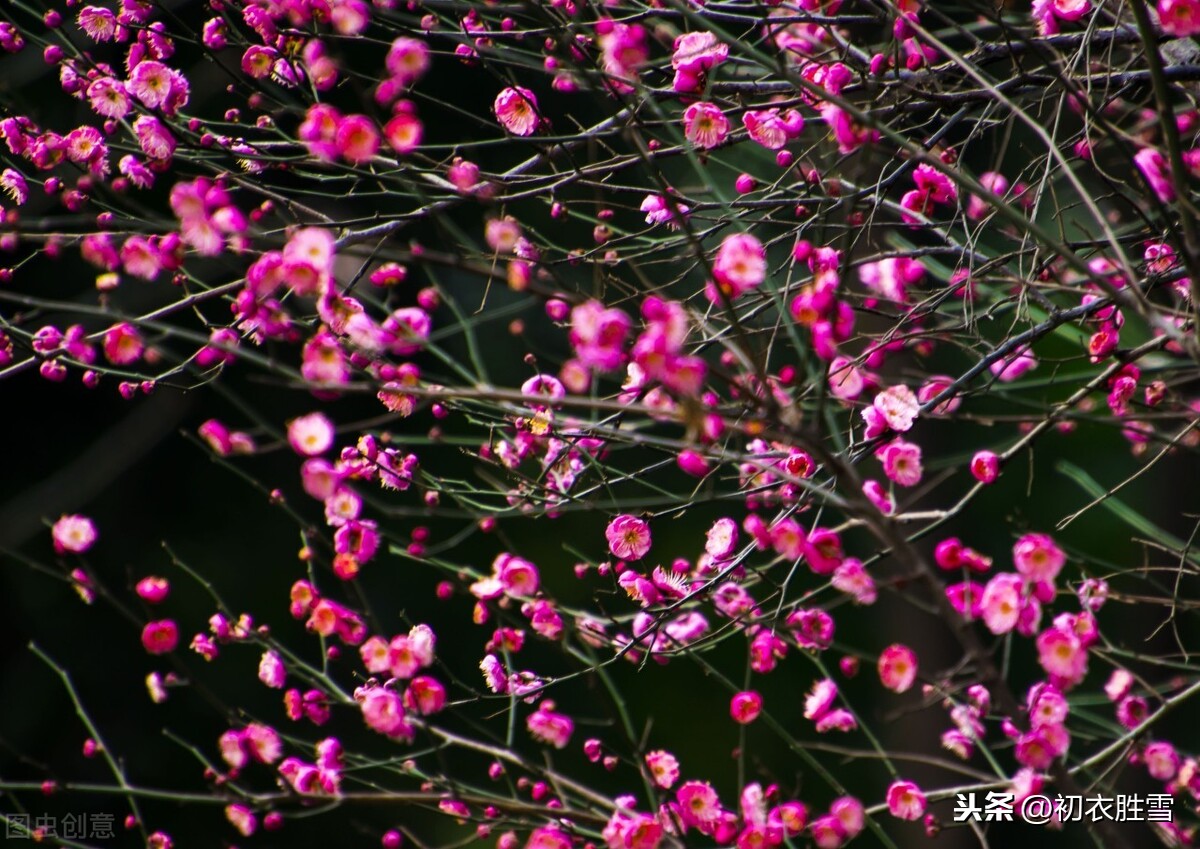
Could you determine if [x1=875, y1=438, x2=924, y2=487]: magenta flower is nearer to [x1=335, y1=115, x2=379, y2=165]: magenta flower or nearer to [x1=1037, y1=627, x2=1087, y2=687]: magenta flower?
[x1=1037, y1=627, x2=1087, y2=687]: magenta flower

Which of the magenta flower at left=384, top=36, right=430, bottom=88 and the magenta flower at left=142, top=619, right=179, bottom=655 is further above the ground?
the magenta flower at left=384, top=36, right=430, bottom=88

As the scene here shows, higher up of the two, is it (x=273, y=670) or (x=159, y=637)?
(x=159, y=637)

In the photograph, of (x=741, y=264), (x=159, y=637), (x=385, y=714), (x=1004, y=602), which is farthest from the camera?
(x=159, y=637)

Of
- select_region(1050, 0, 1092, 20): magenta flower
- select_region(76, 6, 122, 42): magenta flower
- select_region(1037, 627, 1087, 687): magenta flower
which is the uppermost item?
select_region(1050, 0, 1092, 20): magenta flower

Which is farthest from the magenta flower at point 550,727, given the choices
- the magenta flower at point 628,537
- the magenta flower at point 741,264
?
the magenta flower at point 741,264

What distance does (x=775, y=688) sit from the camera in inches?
366

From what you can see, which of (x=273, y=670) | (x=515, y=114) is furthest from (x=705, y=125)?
(x=273, y=670)

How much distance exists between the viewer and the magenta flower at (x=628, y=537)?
7.41 feet

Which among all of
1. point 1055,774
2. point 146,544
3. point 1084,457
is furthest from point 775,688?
point 1055,774

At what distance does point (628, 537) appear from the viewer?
228 cm

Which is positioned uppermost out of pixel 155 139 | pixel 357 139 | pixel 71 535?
pixel 357 139

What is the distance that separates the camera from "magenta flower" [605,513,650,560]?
2260mm

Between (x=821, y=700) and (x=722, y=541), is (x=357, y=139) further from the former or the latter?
(x=821, y=700)

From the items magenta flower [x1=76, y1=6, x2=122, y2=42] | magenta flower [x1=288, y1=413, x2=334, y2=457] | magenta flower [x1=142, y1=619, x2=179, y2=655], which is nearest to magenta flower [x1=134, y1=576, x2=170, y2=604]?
magenta flower [x1=142, y1=619, x2=179, y2=655]
